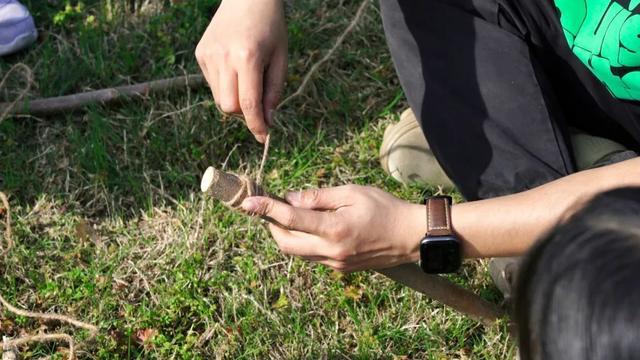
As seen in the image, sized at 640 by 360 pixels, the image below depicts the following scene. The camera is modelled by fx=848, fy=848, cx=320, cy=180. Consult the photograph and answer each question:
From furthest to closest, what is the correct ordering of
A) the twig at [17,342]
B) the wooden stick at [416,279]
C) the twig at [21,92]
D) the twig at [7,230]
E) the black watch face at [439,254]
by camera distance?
the twig at [21,92]
the twig at [7,230]
the twig at [17,342]
the black watch face at [439,254]
the wooden stick at [416,279]

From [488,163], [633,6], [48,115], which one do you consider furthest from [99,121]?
[633,6]

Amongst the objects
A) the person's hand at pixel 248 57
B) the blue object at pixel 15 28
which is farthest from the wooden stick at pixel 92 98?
the person's hand at pixel 248 57

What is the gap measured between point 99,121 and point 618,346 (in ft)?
5.28

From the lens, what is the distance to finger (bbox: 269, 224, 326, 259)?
1.37 m

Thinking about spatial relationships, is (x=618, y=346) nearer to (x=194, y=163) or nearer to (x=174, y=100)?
(x=194, y=163)

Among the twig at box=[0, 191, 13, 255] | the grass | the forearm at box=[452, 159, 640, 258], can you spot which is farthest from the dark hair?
the twig at box=[0, 191, 13, 255]

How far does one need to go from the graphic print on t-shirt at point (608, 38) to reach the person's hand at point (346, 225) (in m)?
0.46

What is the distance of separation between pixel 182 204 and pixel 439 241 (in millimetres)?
774

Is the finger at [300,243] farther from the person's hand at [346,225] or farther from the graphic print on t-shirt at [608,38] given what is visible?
the graphic print on t-shirt at [608,38]

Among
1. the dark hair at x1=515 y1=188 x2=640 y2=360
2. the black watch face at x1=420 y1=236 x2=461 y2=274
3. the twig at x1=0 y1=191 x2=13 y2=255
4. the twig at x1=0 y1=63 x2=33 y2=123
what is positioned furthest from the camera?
the twig at x1=0 y1=63 x2=33 y2=123

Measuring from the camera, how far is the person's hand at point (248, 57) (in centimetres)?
139

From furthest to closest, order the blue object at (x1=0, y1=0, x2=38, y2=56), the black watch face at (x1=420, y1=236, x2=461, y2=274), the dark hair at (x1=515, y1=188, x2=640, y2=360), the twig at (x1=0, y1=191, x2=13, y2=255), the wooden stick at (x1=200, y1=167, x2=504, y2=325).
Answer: the blue object at (x1=0, y1=0, x2=38, y2=56), the twig at (x1=0, y1=191, x2=13, y2=255), the black watch face at (x1=420, y1=236, x2=461, y2=274), the wooden stick at (x1=200, y1=167, x2=504, y2=325), the dark hair at (x1=515, y1=188, x2=640, y2=360)

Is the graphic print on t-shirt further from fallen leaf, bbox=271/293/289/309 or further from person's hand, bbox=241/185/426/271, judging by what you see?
fallen leaf, bbox=271/293/289/309

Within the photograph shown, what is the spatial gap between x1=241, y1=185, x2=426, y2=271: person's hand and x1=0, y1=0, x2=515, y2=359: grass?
36cm
